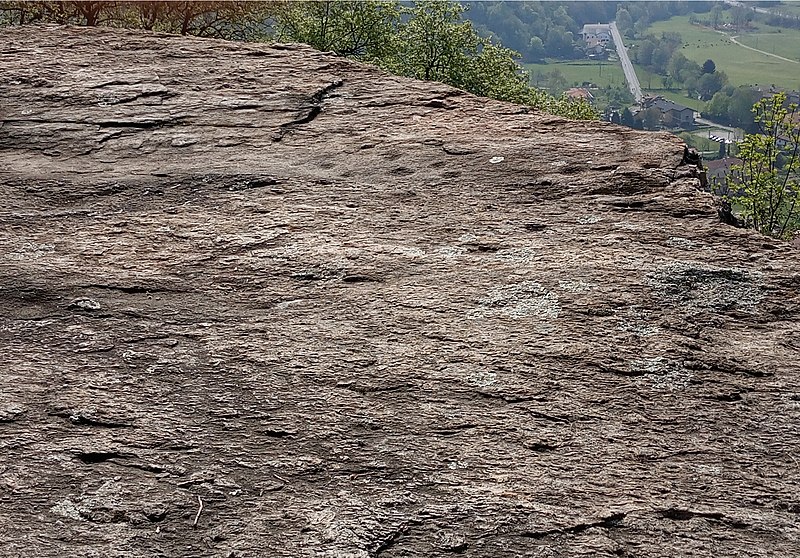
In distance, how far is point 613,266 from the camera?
466 cm

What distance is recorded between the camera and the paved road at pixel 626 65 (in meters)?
69.0

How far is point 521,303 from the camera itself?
14.8 feet

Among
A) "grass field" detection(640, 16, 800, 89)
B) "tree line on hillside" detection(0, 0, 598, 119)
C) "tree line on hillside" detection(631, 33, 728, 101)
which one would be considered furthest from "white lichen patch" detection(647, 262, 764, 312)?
"tree line on hillside" detection(631, 33, 728, 101)

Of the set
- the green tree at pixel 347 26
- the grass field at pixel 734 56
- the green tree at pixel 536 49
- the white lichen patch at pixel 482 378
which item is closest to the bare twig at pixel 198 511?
the white lichen patch at pixel 482 378

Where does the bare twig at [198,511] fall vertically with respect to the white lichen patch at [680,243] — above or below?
below

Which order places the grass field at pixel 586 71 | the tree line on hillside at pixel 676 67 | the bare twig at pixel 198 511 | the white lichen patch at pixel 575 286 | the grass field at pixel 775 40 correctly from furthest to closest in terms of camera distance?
the grass field at pixel 775 40 < the grass field at pixel 586 71 < the tree line on hillside at pixel 676 67 < the white lichen patch at pixel 575 286 < the bare twig at pixel 198 511

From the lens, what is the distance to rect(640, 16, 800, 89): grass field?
65562 mm

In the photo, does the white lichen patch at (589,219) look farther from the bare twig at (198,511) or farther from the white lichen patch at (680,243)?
the bare twig at (198,511)

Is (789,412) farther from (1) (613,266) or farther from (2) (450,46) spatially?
(2) (450,46)

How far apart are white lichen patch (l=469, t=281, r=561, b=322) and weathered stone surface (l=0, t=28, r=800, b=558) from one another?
0.02 m

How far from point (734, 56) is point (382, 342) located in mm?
84565

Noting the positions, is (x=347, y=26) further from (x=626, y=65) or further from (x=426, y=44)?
(x=626, y=65)

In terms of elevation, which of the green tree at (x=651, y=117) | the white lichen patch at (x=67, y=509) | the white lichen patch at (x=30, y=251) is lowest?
the green tree at (x=651, y=117)

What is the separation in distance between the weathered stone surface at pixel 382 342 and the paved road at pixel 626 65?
197ft
